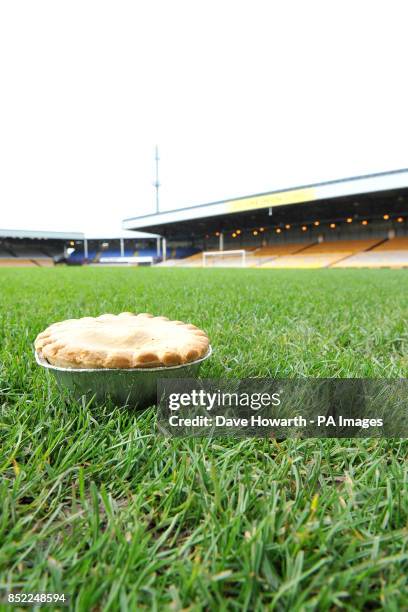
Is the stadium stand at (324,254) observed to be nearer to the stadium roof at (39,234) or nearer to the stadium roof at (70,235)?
the stadium roof at (70,235)

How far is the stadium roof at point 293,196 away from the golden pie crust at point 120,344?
62.4ft

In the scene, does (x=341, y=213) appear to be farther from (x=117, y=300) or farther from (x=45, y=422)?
(x=45, y=422)

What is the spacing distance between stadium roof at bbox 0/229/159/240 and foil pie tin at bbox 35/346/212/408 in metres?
38.0

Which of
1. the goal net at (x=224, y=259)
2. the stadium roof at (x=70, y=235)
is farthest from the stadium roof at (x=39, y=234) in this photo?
the goal net at (x=224, y=259)

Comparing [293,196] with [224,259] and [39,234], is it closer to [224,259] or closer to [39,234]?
[224,259]

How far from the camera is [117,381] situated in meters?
0.91

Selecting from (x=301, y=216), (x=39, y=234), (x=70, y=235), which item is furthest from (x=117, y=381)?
(x=70, y=235)

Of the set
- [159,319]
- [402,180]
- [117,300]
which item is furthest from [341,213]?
[159,319]

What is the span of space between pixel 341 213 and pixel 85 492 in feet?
86.2

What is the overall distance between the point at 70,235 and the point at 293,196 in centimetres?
2704

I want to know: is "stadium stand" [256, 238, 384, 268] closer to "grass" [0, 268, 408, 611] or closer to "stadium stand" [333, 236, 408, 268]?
"stadium stand" [333, 236, 408, 268]

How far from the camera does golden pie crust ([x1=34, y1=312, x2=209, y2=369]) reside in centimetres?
89

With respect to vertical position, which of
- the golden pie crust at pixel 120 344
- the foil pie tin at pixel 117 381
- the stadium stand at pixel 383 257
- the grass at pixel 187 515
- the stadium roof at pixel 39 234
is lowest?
the grass at pixel 187 515

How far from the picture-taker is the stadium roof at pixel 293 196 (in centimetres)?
1727
